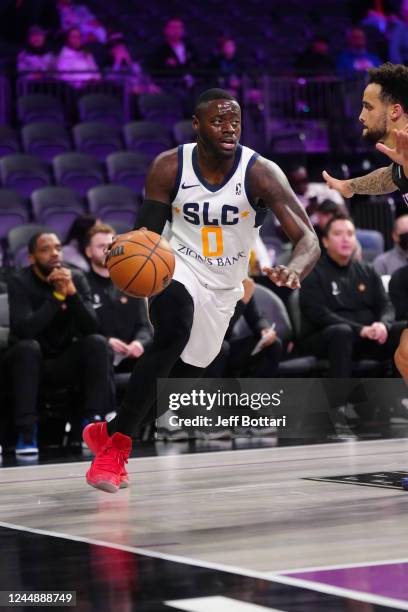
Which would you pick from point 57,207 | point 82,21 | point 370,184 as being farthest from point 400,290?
point 82,21

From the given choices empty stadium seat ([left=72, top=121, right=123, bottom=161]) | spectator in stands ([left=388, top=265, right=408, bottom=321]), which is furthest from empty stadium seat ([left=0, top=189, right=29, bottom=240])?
spectator in stands ([left=388, top=265, right=408, bottom=321])

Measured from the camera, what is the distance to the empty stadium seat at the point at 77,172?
40.2ft

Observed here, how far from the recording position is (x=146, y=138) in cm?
1335

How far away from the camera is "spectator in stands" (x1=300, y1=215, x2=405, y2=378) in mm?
9109

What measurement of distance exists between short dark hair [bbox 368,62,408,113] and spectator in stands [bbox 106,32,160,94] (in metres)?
8.72

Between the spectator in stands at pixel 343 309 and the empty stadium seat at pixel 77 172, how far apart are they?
375 centimetres

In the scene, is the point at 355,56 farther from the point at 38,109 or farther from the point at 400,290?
the point at 400,290

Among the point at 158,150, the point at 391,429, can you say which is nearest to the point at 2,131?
the point at 158,150

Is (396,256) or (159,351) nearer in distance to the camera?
(159,351)

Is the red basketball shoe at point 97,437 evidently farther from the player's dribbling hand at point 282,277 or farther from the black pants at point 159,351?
the player's dribbling hand at point 282,277

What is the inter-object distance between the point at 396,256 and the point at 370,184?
16.7 feet

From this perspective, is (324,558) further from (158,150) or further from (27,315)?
(158,150)

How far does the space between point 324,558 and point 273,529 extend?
66cm

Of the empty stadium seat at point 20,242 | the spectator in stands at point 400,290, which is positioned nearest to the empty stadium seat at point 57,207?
the empty stadium seat at point 20,242
